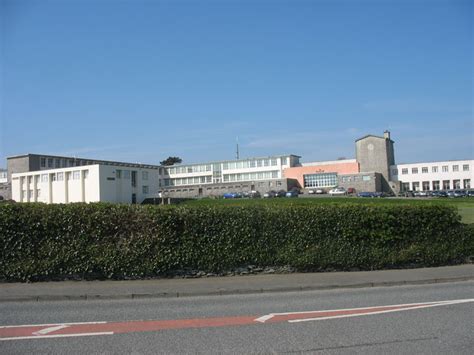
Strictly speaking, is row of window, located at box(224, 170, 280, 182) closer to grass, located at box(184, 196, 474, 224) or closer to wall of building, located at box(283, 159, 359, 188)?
wall of building, located at box(283, 159, 359, 188)

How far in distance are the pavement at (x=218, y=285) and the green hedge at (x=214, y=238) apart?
434 millimetres

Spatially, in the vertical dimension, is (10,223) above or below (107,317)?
above

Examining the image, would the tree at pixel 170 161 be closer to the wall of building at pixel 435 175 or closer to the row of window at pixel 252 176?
the row of window at pixel 252 176

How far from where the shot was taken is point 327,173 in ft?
381

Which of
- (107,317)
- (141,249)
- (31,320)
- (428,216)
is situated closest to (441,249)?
(428,216)

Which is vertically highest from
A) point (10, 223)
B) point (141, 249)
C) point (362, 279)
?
point (10, 223)

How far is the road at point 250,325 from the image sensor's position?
20.7ft

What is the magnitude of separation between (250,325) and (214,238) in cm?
546

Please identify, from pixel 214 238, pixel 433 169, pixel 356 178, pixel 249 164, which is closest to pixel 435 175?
pixel 433 169

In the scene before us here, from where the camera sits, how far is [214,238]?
508 inches

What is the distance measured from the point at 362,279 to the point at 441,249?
411 cm

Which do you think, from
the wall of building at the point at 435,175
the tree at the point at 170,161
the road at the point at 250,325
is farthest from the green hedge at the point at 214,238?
the tree at the point at 170,161

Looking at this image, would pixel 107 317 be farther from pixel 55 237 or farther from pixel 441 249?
pixel 441 249

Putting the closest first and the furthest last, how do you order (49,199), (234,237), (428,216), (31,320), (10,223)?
(31,320) < (10,223) < (234,237) < (428,216) < (49,199)
